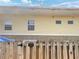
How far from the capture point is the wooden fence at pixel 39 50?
16.6 feet

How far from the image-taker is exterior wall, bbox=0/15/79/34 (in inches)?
651

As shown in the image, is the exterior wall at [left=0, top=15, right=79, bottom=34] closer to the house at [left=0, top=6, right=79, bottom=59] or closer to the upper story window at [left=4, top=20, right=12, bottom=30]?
the house at [left=0, top=6, right=79, bottom=59]

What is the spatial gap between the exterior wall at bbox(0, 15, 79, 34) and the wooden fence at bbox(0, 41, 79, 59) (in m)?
11.3

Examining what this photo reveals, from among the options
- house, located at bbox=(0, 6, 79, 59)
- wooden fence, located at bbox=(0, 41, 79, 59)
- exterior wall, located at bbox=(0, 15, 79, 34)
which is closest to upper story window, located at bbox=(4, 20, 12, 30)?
house, located at bbox=(0, 6, 79, 59)

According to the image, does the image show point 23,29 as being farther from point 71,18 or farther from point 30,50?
point 30,50

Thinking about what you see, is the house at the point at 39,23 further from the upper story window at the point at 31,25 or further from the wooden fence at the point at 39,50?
the wooden fence at the point at 39,50

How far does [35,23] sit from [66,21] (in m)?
2.65

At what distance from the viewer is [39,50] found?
5.17 metres

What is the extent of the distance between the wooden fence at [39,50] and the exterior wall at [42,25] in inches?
444

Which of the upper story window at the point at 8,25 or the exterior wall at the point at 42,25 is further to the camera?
the upper story window at the point at 8,25

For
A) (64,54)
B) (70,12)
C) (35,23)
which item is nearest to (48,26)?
(35,23)

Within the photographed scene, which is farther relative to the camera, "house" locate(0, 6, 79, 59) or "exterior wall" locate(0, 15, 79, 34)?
"exterior wall" locate(0, 15, 79, 34)

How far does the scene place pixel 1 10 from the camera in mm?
→ 15266

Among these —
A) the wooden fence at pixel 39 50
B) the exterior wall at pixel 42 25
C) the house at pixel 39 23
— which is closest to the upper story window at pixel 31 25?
the house at pixel 39 23
